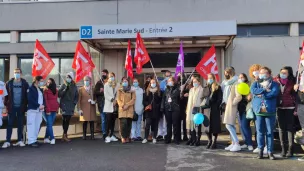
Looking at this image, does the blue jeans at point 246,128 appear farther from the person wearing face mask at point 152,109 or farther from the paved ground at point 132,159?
the person wearing face mask at point 152,109

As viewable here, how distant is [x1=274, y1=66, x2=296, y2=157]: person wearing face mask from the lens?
21.2 ft

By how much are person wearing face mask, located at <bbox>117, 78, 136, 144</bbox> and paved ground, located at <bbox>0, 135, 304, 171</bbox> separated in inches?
22.7

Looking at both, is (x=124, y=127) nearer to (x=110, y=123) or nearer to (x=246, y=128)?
(x=110, y=123)

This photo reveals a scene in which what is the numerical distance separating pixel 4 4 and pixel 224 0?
9.83 metres

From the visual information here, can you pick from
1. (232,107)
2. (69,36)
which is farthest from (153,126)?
(69,36)

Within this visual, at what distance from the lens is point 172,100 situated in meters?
8.06

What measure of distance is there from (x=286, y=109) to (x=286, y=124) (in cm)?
32

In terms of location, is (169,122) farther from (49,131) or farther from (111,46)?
(111,46)

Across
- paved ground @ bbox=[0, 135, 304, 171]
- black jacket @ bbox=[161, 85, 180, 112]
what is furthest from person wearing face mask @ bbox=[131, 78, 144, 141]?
paved ground @ bbox=[0, 135, 304, 171]

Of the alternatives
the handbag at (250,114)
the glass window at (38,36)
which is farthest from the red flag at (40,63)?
the handbag at (250,114)

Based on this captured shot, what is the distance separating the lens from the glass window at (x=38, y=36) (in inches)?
541

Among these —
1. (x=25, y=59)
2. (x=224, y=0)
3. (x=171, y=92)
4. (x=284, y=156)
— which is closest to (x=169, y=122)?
(x=171, y=92)

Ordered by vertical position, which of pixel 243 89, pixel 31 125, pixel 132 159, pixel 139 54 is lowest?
pixel 132 159

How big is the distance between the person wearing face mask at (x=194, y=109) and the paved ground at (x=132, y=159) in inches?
13.8
